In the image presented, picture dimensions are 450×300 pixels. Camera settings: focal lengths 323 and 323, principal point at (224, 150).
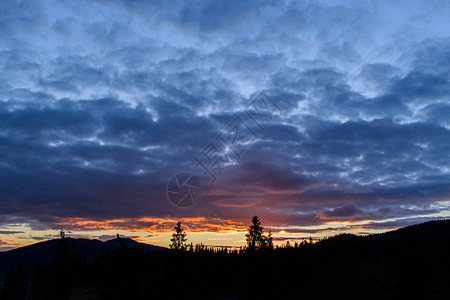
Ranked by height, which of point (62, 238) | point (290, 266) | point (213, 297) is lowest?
point (213, 297)

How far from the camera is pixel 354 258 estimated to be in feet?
511

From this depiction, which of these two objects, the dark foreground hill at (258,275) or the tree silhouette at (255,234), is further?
the tree silhouette at (255,234)

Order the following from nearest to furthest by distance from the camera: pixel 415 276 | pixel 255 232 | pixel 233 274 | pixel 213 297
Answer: pixel 415 276, pixel 255 232, pixel 213 297, pixel 233 274

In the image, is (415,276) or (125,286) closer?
(125,286)

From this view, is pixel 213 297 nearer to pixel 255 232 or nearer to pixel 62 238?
pixel 255 232

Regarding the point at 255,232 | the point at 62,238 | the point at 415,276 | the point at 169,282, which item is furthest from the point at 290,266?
the point at 62,238

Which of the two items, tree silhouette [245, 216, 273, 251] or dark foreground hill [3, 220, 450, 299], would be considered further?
tree silhouette [245, 216, 273, 251]

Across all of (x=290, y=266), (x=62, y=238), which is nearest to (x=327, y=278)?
(x=290, y=266)

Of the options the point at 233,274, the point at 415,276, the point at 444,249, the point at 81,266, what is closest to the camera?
the point at 415,276

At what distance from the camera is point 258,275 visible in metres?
61.9

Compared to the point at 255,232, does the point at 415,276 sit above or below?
Result: below

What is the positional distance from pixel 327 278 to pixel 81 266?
4628 inches

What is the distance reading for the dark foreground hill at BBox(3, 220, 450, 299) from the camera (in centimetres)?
5241

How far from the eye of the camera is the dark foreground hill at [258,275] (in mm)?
52413
